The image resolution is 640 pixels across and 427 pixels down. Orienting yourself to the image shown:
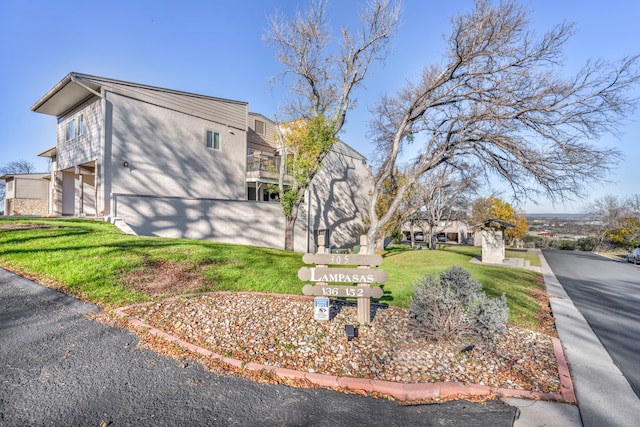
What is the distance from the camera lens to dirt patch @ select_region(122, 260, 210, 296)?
5.86 meters

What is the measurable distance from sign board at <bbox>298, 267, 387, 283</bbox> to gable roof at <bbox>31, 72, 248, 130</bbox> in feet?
45.9

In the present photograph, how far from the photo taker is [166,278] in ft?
21.0

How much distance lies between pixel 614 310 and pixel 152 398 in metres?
9.99

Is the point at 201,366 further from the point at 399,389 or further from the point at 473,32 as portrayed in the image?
the point at 473,32

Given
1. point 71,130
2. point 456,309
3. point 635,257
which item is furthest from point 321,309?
point 635,257

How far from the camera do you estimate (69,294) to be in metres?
5.41

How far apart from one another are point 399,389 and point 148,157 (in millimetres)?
15636

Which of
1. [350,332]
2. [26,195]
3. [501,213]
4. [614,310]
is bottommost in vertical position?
[614,310]

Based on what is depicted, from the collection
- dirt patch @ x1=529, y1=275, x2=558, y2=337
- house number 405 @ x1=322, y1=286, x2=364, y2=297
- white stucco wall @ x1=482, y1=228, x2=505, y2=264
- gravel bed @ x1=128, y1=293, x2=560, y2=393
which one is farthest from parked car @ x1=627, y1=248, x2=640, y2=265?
house number 405 @ x1=322, y1=286, x2=364, y2=297

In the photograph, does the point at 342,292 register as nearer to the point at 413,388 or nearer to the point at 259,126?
the point at 413,388

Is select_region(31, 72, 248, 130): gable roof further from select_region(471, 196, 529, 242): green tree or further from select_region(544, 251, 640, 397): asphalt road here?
select_region(471, 196, 529, 242): green tree

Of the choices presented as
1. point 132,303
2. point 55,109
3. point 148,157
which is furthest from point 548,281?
point 55,109

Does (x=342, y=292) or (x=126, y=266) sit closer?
(x=342, y=292)

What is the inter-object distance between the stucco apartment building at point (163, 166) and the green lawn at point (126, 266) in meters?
3.23
